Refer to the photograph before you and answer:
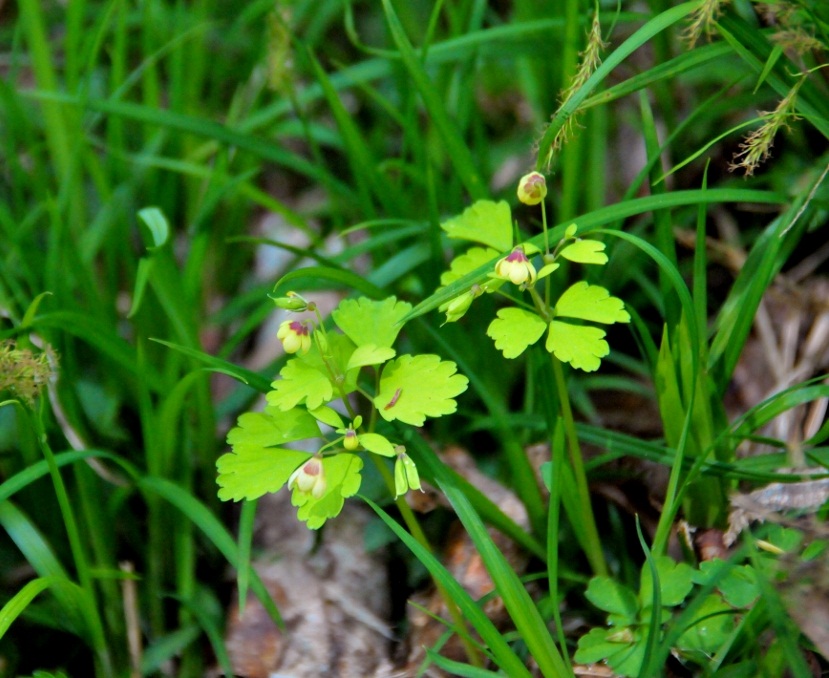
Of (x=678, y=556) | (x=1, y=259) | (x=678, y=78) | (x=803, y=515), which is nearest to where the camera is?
(x=803, y=515)

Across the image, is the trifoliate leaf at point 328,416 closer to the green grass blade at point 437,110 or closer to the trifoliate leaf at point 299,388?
the trifoliate leaf at point 299,388

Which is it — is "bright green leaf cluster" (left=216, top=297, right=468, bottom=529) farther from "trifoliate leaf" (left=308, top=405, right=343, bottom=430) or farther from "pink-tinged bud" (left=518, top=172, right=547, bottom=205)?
"pink-tinged bud" (left=518, top=172, right=547, bottom=205)

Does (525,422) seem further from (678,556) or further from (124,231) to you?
(124,231)

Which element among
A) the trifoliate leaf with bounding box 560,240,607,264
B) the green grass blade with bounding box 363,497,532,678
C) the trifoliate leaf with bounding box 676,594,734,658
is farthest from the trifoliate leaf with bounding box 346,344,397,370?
the trifoliate leaf with bounding box 676,594,734,658

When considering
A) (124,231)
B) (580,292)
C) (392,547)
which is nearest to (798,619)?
(580,292)

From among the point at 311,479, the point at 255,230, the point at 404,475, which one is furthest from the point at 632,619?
the point at 255,230

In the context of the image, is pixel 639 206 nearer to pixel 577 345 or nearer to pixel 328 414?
pixel 577 345

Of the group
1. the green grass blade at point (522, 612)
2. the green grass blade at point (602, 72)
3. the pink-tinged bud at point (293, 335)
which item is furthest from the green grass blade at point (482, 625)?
the green grass blade at point (602, 72)
